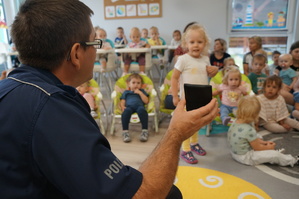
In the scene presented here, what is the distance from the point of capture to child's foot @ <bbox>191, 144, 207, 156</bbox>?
8.32 feet

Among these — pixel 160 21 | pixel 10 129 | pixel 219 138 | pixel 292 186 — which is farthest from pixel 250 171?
pixel 160 21

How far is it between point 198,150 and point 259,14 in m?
4.21

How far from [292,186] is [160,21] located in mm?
5034

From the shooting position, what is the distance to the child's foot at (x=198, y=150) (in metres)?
2.54

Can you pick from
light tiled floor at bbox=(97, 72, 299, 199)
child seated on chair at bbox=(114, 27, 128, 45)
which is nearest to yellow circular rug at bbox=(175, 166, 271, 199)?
light tiled floor at bbox=(97, 72, 299, 199)

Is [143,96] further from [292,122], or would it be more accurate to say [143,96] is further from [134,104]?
[292,122]

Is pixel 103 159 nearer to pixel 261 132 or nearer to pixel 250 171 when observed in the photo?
pixel 250 171

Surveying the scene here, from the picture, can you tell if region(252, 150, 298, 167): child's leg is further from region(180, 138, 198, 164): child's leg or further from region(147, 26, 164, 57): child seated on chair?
region(147, 26, 164, 57): child seated on chair

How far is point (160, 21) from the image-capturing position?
6.20 meters

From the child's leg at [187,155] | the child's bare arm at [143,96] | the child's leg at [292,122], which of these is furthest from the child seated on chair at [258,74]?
the child's leg at [187,155]

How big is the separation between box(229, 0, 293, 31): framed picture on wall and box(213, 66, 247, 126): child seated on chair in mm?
2928

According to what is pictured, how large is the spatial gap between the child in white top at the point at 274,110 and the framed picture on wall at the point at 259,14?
2.98 metres

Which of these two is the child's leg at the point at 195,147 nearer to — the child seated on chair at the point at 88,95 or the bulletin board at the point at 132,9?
the child seated on chair at the point at 88,95

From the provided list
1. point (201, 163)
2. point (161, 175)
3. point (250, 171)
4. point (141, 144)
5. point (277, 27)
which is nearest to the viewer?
point (161, 175)
